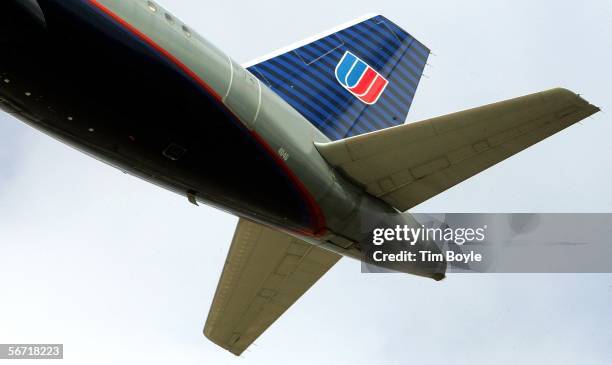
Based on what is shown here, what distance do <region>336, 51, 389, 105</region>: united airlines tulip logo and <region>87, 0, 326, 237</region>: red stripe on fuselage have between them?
4.55 metres

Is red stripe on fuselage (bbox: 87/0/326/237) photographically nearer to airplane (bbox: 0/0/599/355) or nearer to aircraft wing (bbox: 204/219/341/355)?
airplane (bbox: 0/0/599/355)

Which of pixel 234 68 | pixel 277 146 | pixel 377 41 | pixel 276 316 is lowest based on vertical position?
pixel 276 316

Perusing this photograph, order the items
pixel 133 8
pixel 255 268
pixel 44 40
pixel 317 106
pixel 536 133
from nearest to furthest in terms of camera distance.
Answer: pixel 44 40, pixel 133 8, pixel 536 133, pixel 317 106, pixel 255 268

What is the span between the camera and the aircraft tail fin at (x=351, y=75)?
2241 cm

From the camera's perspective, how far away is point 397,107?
80.8ft

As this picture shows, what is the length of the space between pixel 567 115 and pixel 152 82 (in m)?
8.59

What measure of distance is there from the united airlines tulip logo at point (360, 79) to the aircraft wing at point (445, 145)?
3.59 metres

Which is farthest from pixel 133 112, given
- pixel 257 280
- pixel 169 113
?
pixel 257 280

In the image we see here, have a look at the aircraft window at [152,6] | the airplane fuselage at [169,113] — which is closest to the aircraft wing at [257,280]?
the airplane fuselage at [169,113]

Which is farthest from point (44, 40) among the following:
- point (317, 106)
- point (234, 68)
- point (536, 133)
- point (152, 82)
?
point (536, 133)

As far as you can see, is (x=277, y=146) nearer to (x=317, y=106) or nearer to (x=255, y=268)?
(x=317, y=106)

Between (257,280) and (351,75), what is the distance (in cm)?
660

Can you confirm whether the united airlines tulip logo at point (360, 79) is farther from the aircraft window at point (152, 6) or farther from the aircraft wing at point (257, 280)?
the aircraft window at point (152, 6)

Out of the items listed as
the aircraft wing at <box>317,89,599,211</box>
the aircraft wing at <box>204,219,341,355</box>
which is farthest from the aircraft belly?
the aircraft wing at <box>204,219,341,355</box>
